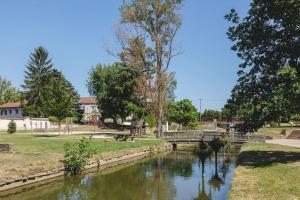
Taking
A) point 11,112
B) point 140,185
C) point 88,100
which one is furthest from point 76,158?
point 88,100

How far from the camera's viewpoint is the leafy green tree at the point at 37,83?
8881 cm

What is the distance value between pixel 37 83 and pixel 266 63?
2926 inches

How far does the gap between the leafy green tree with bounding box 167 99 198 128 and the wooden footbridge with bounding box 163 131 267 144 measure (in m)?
32.5

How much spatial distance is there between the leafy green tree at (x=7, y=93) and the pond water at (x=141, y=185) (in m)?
93.4

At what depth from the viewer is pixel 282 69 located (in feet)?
78.6

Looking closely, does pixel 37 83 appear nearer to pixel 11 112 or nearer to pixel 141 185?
pixel 11 112

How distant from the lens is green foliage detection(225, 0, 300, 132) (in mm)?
24094

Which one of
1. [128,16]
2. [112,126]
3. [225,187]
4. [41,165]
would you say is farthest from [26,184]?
[112,126]

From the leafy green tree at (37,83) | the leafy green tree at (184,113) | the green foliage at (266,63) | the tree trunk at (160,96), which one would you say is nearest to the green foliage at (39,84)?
the leafy green tree at (37,83)

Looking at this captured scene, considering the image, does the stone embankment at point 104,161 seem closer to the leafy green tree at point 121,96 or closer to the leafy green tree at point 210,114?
the leafy green tree at point 121,96

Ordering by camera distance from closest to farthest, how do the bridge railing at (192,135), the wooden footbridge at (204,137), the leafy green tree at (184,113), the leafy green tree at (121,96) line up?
1. the wooden footbridge at (204,137)
2. the bridge railing at (192,135)
3. the leafy green tree at (121,96)
4. the leafy green tree at (184,113)

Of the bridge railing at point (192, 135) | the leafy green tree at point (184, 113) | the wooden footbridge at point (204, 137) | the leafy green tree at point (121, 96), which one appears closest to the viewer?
the wooden footbridge at point (204, 137)

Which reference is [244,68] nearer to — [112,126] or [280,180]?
[280,180]

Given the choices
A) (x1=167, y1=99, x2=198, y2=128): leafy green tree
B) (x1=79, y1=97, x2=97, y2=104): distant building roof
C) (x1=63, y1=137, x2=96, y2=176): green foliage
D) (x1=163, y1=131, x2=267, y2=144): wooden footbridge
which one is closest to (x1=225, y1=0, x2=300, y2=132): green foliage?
(x1=63, y1=137, x2=96, y2=176): green foliage
